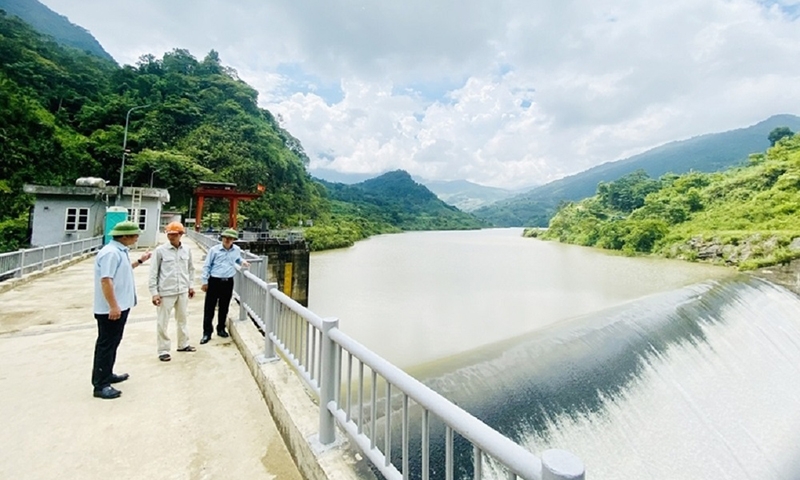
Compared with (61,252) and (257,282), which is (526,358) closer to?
(257,282)

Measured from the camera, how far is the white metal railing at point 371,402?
111 cm

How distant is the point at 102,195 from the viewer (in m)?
15.6

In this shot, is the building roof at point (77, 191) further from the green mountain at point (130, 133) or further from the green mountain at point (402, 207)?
the green mountain at point (402, 207)

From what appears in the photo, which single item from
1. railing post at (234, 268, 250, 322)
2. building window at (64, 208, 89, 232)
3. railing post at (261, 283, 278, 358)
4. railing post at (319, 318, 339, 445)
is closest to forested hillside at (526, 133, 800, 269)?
railing post at (234, 268, 250, 322)

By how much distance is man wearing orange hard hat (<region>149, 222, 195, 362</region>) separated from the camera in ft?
12.8

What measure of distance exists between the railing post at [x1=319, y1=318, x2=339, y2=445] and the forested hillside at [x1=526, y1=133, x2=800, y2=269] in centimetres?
3142

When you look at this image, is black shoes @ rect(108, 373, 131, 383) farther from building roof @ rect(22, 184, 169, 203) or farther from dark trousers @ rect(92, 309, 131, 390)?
building roof @ rect(22, 184, 169, 203)

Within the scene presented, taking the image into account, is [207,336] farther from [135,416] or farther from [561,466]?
[561,466]

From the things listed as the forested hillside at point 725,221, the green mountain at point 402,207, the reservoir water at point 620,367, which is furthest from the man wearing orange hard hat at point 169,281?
the green mountain at point 402,207

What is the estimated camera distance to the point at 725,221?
33844mm

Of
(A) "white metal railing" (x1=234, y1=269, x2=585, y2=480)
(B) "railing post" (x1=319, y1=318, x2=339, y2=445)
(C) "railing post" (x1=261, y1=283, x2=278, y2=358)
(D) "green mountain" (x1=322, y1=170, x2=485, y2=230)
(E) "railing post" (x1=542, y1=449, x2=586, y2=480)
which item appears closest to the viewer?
(E) "railing post" (x1=542, y1=449, x2=586, y2=480)

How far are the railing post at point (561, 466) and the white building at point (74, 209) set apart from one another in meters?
18.6

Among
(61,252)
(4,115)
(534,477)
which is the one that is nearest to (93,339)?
(534,477)

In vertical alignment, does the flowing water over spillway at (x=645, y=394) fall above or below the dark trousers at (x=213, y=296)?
below
